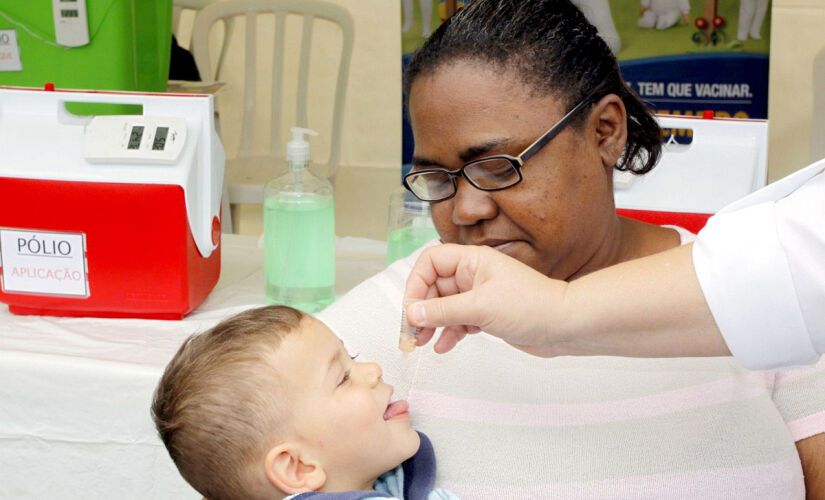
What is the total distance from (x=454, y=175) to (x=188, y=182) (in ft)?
2.29

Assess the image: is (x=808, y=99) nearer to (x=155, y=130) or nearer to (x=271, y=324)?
(x=155, y=130)

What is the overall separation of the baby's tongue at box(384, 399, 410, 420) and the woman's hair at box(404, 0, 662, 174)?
426mm

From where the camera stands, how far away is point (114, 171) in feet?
5.83

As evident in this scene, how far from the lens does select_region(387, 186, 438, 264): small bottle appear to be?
6.82ft

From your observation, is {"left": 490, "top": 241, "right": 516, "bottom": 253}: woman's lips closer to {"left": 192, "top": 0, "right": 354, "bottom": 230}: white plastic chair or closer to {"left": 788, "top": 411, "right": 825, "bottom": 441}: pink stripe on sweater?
{"left": 788, "top": 411, "right": 825, "bottom": 441}: pink stripe on sweater

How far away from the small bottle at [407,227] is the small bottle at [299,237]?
0.55 feet

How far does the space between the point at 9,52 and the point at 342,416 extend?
153cm

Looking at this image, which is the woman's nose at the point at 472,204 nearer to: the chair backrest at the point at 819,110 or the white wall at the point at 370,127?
the chair backrest at the point at 819,110

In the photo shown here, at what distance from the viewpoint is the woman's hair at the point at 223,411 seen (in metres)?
1.17

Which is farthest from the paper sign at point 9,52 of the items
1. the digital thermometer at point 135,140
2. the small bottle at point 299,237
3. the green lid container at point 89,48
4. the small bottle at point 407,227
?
the small bottle at point 407,227

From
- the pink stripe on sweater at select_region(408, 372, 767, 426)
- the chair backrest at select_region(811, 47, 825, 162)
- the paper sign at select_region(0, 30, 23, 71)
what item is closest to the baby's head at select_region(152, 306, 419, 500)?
the pink stripe on sweater at select_region(408, 372, 767, 426)

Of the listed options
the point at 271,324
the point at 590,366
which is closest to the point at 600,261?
the point at 590,366

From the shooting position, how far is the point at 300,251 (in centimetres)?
192

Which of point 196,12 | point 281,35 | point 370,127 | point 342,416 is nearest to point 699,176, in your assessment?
point 342,416
